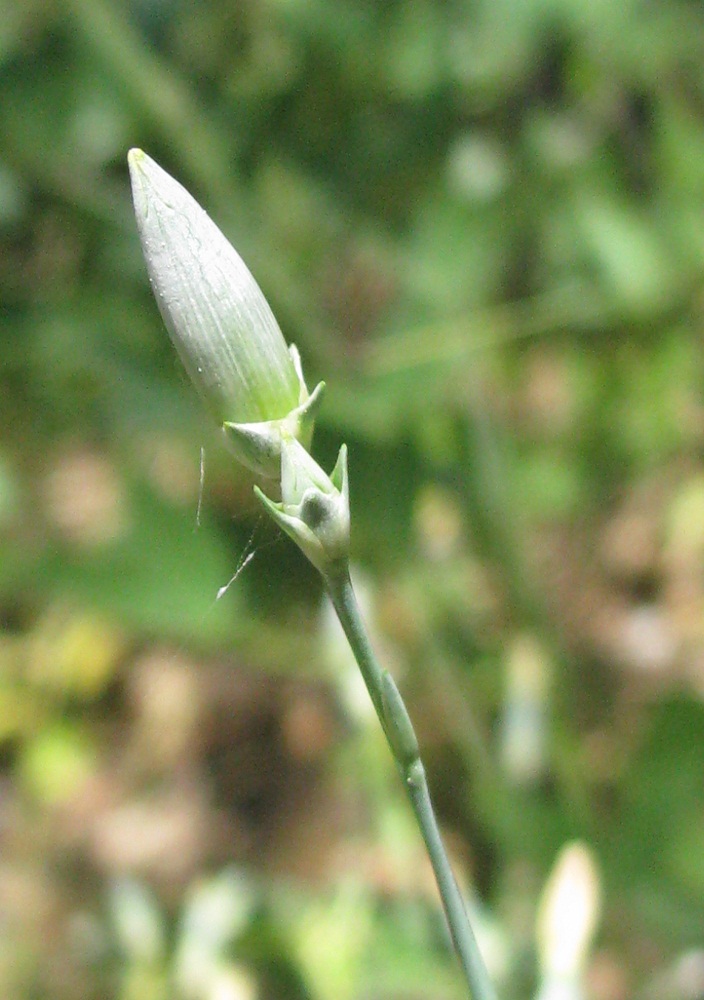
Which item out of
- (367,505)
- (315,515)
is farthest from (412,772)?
(367,505)

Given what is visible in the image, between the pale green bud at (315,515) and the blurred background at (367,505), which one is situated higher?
the pale green bud at (315,515)

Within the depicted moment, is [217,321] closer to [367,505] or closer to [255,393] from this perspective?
[255,393]

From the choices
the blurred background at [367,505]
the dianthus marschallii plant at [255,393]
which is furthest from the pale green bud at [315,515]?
the blurred background at [367,505]

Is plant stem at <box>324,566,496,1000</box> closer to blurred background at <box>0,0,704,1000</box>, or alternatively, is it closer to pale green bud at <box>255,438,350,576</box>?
pale green bud at <box>255,438,350,576</box>

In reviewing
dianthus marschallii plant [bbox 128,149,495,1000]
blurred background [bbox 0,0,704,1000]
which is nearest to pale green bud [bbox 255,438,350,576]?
dianthus marschallii plant [bbox 128,149,495,1000]

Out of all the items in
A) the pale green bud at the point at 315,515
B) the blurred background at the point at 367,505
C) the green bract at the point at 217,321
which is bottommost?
the blurred background at the point at 367,505

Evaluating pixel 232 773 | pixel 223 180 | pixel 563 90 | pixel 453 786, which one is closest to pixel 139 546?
pixel 223 180

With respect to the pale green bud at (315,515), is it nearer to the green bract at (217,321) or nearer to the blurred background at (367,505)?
the green bract at (217,321)
